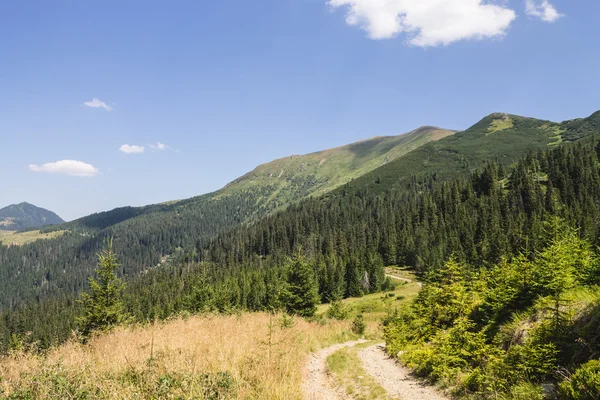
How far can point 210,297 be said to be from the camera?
4325cm

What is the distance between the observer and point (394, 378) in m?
A: 12.3

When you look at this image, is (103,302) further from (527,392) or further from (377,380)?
(527,392)

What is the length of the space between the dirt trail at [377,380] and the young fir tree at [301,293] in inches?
603

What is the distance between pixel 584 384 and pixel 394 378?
7.13m

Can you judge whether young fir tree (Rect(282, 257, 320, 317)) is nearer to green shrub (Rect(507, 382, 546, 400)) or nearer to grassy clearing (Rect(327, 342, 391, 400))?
grassy clearing (Rect(327, 342, 391, 400))

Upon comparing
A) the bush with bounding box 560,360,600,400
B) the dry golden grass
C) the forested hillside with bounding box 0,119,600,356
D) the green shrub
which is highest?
the dry golden grass

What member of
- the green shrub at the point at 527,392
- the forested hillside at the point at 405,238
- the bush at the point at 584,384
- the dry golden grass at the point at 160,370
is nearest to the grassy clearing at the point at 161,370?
the dry golden grass at the point at 160,370

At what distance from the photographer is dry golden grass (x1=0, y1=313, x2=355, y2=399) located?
557 cm

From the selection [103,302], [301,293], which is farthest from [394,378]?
[103,302]

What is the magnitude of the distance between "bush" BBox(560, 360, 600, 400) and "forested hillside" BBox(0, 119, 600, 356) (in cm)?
4880

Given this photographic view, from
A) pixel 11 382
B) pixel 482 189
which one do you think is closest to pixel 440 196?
pixel 482 189

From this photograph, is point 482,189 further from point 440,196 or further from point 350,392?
point 350,392

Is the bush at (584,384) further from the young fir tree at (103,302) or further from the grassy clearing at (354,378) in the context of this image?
the young fir tree at (103,302)

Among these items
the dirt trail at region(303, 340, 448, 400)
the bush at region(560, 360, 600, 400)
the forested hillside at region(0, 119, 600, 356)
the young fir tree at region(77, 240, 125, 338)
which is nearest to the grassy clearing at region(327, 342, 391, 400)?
the dirt trail at region(303, 340, 448, 400)
